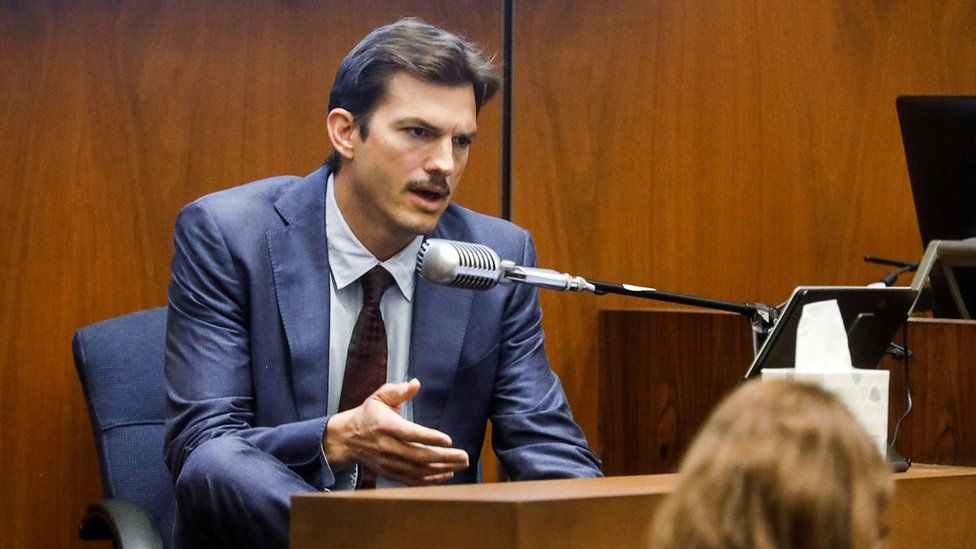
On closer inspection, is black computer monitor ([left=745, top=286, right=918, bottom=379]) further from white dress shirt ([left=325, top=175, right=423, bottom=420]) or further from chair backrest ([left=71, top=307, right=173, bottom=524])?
chair backrest ([left=71, top=307, right=173, bottom=524])

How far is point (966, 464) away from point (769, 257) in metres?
1.39

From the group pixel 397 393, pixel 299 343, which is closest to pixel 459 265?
pixel 397 393

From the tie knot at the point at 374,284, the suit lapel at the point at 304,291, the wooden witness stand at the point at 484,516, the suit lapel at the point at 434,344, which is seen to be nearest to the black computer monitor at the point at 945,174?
the suit lapel at the point at 434,344

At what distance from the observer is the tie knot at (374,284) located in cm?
231

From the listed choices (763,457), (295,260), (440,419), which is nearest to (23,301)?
(295,260)

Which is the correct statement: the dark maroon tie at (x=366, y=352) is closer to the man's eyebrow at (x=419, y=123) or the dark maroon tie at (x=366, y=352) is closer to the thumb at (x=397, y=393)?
the man's eyebrow at (x=419, y=123)

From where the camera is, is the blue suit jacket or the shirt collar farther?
the shirt collar

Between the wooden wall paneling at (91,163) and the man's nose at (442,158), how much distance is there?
2.73 feet

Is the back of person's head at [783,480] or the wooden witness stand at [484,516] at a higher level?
the back of person's head at [783,480]

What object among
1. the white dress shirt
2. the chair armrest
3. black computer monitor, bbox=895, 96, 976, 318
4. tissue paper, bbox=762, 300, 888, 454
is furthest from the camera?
black computer monitor, bbox=895, 96, 976, 318

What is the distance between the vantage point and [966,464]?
2260 millimetres

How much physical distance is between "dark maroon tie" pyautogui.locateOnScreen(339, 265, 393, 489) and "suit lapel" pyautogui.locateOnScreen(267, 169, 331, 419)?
0.15ft

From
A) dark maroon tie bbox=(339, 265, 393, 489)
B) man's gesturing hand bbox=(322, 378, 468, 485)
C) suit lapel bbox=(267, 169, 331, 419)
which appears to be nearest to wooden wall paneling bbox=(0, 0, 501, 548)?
suit lapel bbox=(267, 169, 331, 419)

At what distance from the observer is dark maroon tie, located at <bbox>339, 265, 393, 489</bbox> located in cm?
225
